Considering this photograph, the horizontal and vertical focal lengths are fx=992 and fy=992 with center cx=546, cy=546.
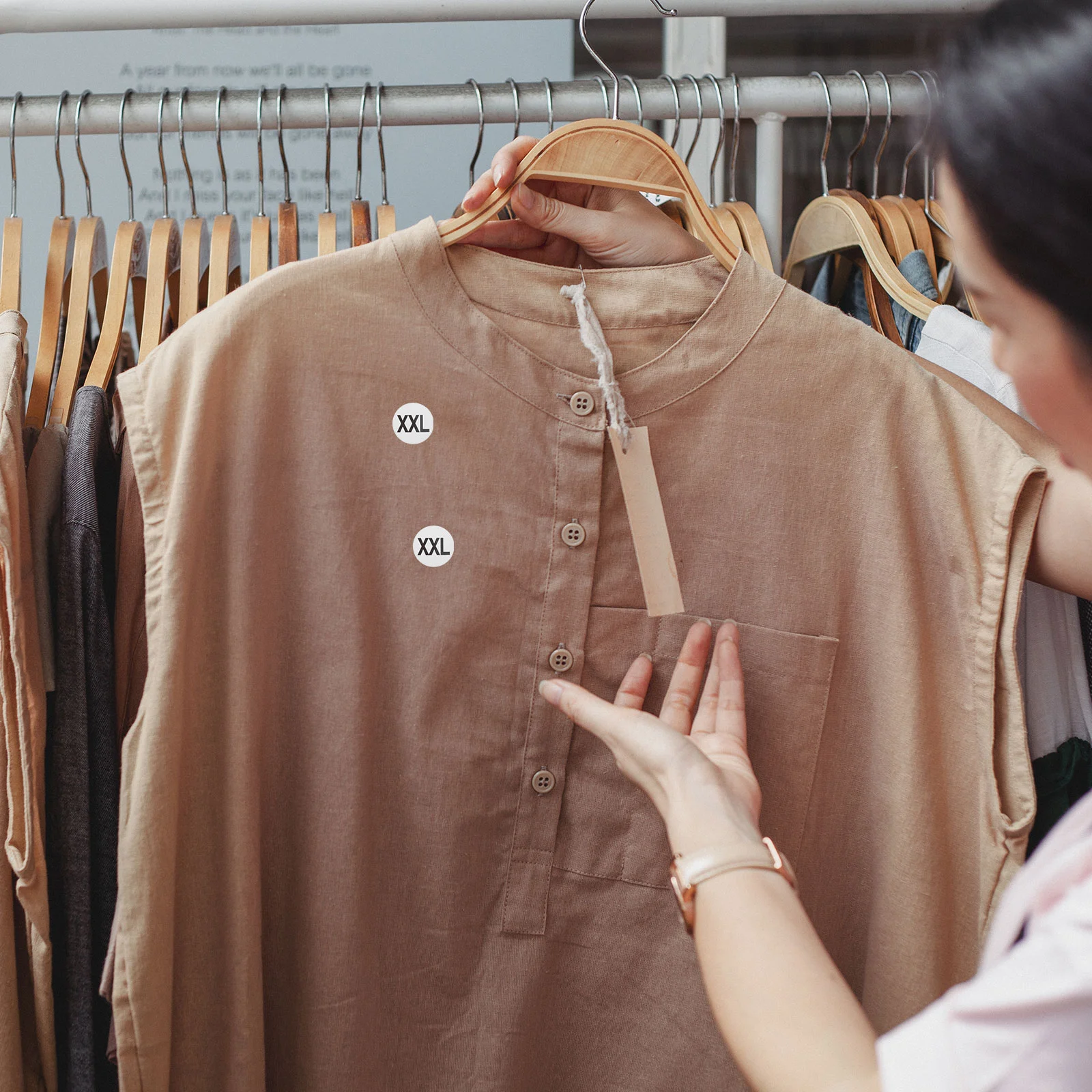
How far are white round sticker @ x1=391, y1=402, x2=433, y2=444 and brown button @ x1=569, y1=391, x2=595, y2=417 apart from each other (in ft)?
0.37

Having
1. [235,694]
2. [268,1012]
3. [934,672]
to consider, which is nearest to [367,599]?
[235,694]

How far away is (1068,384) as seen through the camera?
50cm

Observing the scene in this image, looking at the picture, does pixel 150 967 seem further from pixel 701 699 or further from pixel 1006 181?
pixel 1006 181

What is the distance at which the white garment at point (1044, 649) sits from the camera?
34.1 inches

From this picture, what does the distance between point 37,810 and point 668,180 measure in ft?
2.21

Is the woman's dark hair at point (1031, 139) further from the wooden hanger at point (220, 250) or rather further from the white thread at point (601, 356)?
the wooden hanger at point (220, 250)

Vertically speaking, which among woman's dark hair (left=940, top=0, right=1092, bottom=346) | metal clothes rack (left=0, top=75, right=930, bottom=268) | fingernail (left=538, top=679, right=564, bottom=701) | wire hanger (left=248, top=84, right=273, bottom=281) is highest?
metal clothes rack (left=0, top=75, right=930, bottom=268)

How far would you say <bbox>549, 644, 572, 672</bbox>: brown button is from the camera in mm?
787

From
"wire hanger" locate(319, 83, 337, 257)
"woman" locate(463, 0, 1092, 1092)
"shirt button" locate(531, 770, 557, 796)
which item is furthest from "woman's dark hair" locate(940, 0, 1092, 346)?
"wire hanger" locate(319, 83, 337, 257)

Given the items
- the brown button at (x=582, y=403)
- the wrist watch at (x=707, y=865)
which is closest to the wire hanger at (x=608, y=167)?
the brown button at (x=582, y=403)

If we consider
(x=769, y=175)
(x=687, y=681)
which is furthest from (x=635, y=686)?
(x=769, y=175)

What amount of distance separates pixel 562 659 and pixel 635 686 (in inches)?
2.5

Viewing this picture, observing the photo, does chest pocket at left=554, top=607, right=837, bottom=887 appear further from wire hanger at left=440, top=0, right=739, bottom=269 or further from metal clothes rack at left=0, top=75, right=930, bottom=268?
metal clothes rack at left=0, top=75, right=930, bottom=268

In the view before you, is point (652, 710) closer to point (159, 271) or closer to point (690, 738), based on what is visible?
point (690, 738)
